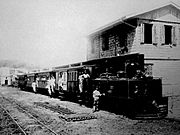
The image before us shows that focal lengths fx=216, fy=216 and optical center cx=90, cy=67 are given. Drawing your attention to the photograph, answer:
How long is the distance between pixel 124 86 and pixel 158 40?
673cm

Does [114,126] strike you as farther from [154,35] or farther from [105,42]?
[105,42]

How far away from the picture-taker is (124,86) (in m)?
10.6

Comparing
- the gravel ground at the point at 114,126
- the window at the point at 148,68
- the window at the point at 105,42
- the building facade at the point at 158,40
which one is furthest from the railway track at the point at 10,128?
the window at the point at 105,42

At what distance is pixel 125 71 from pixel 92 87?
118 inches

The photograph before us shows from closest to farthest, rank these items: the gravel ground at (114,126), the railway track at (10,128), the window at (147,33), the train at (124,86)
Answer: the gravel ground at (114,126) → the railway track at (10,128) → the train at (124,86) → the window at (147,33)

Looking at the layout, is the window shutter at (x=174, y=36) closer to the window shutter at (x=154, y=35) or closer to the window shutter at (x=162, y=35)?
the window shutter at (x=162, y=35)

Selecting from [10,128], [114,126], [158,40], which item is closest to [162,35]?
[158,40]

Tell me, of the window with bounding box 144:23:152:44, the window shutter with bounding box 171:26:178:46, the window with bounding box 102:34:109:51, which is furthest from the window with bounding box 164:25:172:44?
the window with bounding box 102:34:109:51

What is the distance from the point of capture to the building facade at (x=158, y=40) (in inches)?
594

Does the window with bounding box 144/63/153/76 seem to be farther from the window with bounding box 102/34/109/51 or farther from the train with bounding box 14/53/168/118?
the window with bounding box 102/34/109/51

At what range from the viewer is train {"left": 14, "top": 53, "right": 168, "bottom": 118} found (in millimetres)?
10320

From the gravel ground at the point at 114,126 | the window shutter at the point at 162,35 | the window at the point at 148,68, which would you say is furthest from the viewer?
the window shutter at the point at 162,35

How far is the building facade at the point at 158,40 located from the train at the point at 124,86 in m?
3.06

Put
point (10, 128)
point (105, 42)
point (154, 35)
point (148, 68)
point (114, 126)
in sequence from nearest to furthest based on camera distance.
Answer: point (114, 126) < point (10, 128) < point (148, 68) < point (154, 35) < point (105, 42)
